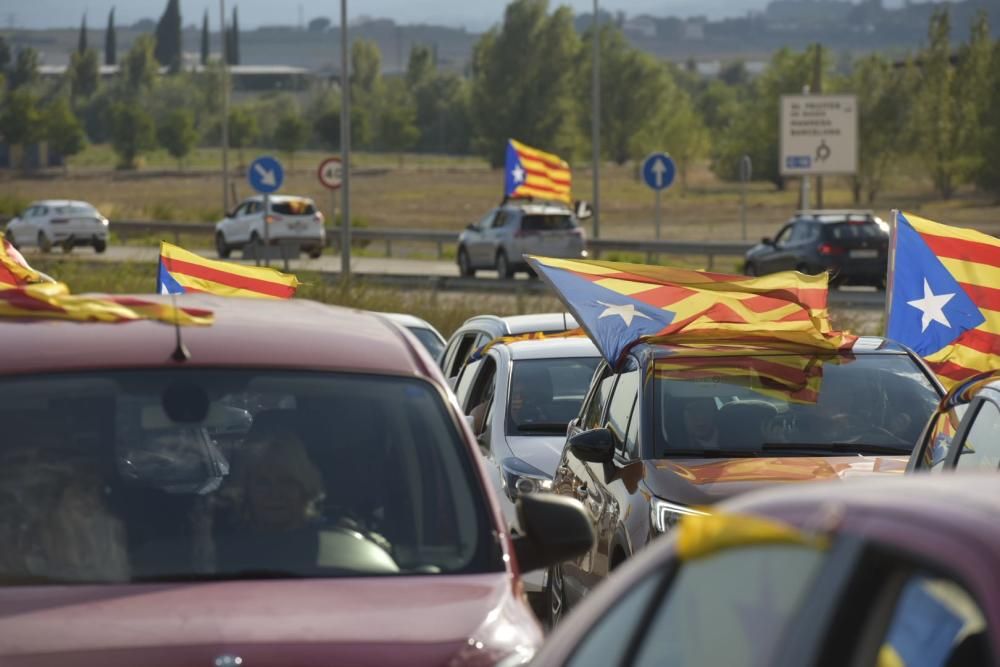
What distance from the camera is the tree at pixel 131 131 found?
14500cm

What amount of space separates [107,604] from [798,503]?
2099 millimetres

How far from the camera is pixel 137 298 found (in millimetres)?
5535

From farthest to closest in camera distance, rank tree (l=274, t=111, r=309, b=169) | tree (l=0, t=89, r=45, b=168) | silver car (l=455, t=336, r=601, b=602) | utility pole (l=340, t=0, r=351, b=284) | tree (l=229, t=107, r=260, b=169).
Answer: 1. tree (l=229, t=107, r=260, b=169)
2. tree (l=274, t=111, r=309, b=169)
3. tree (l=0, t=89, r=45, b=168)
4. utility pole (l=340, t=0, r=351, b=284)
5. silver car (l=455, t=336, r=601, b=602)

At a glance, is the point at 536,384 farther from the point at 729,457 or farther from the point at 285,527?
the point at 285,527

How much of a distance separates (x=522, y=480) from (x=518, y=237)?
108 ft

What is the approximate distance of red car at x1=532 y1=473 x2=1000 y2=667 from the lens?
2.40 meters

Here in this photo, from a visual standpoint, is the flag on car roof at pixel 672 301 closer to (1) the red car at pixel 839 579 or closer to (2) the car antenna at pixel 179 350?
(2) the car antenna at pixel 179 350

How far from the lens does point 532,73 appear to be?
118m

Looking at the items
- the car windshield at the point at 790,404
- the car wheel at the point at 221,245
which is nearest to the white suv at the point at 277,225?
the car wheel at the point at 221,245

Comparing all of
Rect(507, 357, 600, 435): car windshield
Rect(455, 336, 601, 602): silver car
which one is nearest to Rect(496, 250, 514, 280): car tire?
Rect(455, 336, 601, 602): silver car

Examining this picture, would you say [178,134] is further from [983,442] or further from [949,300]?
[983,442]

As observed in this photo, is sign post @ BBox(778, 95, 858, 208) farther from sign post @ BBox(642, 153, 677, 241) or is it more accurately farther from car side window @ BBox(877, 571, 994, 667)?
car side window @ BBox(877, 571, 994, 667)

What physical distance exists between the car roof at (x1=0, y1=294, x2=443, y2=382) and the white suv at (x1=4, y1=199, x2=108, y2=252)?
4845cm

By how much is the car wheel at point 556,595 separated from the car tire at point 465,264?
35205mm
